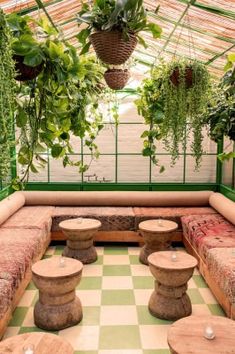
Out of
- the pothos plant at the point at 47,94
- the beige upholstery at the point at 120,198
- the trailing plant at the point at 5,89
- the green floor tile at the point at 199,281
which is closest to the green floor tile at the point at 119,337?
the green floor tile at the point at 199,281

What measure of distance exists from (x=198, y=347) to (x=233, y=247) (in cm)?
229

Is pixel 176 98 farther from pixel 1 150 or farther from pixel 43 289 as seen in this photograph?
pixel 43 289

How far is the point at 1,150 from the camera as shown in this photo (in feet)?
6.17

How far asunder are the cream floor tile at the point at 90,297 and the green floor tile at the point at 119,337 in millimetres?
548

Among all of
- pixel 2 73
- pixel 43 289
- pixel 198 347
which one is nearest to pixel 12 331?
pixel 43 289

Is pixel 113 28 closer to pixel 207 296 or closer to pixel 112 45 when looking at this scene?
pixel 112 45

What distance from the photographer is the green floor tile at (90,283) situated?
4.46 metres

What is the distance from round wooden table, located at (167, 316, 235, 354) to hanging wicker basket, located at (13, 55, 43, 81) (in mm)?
1929

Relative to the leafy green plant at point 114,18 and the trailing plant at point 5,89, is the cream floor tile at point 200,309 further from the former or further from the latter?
the leafy green plant at point 114,18

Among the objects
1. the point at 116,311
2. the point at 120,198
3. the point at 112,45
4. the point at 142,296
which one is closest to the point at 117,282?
the point at 142,296

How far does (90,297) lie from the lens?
13.8ft

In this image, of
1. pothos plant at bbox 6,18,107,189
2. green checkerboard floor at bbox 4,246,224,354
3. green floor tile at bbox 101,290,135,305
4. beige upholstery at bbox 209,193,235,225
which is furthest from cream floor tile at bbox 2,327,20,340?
beige upholstery at bbox 209,193,235,225

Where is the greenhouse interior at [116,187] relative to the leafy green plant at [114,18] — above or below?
Result: below

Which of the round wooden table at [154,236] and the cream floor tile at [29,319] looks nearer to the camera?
the cream floor tile at [29,319]
